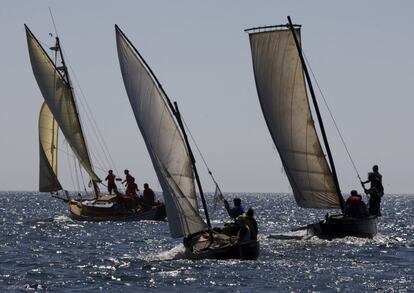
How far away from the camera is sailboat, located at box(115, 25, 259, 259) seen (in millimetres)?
38188

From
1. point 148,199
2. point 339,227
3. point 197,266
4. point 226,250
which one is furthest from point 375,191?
point 148,199

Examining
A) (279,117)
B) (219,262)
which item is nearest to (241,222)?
(219,262)

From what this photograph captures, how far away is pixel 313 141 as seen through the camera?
49.7 metres

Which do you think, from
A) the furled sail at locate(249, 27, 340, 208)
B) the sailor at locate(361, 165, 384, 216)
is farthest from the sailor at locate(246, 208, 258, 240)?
the sailor at locate(361, 165, 384, 216)

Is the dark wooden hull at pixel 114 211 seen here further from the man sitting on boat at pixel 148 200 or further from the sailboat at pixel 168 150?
the sailboat at pixel 168 150

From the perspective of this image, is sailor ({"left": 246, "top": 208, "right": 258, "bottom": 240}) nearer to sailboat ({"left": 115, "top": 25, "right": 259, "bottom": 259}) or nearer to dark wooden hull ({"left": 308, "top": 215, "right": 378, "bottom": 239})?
sailboat ({"left": 115, "top": 25, "right": 259, "bottom": 259})

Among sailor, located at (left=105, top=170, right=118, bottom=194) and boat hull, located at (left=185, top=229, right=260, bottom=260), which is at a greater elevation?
sailor, located at (left=105, top=170, right=118, bottom=194)

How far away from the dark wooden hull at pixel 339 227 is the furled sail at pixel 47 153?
33.0 metres

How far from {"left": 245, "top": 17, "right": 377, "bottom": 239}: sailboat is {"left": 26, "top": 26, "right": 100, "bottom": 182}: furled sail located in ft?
79.1

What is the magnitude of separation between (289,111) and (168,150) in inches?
491

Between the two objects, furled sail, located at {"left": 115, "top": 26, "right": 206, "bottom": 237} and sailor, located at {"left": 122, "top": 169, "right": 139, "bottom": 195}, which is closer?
furled sail, located at {"left": 115, "top": 26, "right": 206, "bottom": 237}

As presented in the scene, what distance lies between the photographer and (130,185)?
7031 cm

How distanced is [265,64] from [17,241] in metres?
14.4

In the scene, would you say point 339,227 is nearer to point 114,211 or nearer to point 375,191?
point 375,191
